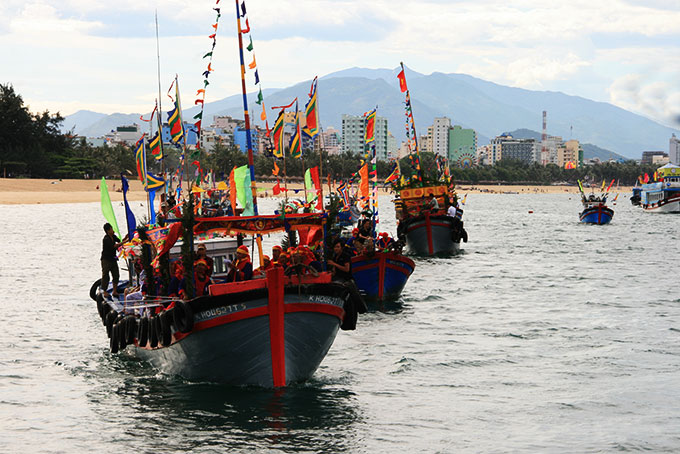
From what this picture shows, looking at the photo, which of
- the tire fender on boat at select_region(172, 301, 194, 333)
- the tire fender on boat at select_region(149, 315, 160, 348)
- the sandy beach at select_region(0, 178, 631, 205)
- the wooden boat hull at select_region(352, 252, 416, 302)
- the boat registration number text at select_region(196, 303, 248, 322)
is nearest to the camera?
the boat registration number text at select_region(196, 303, 248, 322)

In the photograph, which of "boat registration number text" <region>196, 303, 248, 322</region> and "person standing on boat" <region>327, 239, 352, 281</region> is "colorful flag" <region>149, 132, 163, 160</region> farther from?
"boat registration number text" <region>196, 303, 248, 322</region>

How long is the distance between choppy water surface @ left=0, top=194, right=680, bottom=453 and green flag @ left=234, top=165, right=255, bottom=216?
4798 mm

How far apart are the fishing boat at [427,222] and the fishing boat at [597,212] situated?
4587cm

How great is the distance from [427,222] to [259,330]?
34.7 m

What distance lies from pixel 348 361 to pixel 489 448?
293 inches

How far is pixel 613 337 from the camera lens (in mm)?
27703

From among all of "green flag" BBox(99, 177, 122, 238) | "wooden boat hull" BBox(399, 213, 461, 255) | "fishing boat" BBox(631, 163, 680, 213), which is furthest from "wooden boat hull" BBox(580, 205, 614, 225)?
"green flag" BBox(99, 177, 122, 238)

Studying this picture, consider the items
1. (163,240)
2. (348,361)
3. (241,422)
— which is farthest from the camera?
(348,361)

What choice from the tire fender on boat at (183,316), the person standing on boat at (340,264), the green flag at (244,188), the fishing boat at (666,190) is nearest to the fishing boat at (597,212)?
the fishing boat at (666,190)

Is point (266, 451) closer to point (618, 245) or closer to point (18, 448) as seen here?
point (18, 448)

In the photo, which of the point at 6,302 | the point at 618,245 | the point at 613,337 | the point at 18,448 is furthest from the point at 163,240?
Result: the point at 618,245

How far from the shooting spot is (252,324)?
18.3 meters

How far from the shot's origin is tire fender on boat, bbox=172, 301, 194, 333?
60.6ft

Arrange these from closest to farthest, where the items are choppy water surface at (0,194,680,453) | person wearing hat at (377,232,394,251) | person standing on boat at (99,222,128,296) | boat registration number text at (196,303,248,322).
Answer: choppy water surface at (0,194,680,453), boat registration number text at (196,303,248,322), person standing on boat at (99,222,128,296), person wearing hat at (377,232,394,251)
